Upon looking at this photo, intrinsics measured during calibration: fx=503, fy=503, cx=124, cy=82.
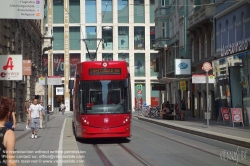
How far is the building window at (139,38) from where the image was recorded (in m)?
76.9

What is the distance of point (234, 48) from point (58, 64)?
46.3m

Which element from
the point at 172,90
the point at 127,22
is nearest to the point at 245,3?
the point at 172,90

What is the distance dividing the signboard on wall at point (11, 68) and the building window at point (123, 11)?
54.5 m

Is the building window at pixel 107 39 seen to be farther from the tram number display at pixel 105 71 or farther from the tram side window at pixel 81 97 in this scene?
the tram side window at pixel 81 97

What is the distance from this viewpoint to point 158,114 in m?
51.6

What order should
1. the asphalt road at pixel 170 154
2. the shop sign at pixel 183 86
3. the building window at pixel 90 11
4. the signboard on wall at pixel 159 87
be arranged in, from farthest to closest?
the building window at pixel 90 11 < the signboard on wall at pixel 159 87 < the shop sign at pixel 183 86 < the asphalt road at pixel 170 154

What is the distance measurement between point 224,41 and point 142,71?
41658mm

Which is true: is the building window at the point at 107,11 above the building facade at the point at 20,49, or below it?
above

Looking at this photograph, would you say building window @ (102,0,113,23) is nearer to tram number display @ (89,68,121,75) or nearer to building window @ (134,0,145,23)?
building window @ (134,0,145,23)

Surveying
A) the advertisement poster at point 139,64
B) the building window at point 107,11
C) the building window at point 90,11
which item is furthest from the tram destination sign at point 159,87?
the building window at point 90,11

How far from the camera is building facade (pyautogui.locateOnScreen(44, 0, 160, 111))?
7519cm

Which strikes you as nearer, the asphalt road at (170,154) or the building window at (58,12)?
the asphalt road at (170,154)

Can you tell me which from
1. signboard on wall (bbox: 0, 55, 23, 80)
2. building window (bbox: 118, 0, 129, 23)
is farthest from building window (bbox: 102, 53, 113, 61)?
signboard on wall (bbox: 0, 55, 23, 80)

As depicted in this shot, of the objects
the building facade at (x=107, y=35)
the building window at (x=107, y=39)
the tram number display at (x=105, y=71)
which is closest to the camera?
the tram number display at (x=105, y=71)
